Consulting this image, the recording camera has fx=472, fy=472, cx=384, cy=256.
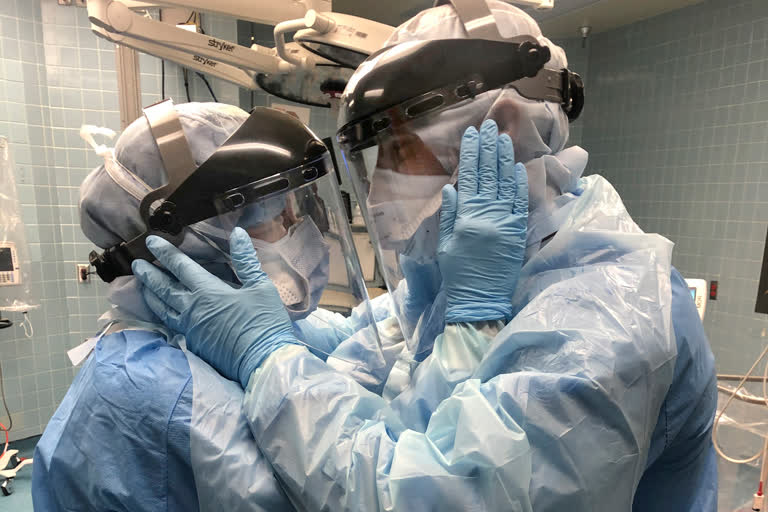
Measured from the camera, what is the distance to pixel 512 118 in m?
0.91

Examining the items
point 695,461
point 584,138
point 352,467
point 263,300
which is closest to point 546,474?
point 352,467

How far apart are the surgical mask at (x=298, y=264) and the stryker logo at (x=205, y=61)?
1.47 m

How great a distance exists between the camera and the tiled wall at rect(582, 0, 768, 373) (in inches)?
113

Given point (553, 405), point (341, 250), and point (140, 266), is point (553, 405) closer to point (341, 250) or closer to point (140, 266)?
point (341, 250)

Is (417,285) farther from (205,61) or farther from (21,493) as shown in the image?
(21,493)

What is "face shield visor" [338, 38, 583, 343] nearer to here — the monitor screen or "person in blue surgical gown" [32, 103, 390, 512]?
"person in blue surgical gown" [32, 103, 390, 512]

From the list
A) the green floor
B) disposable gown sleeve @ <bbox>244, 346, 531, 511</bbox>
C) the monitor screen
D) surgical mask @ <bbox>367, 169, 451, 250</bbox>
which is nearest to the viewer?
disposable gown sleeve @ <bbox>244, 346, 531, 511</bbox>

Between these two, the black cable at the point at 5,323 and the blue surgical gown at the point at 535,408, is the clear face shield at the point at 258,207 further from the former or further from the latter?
the black cable at the point at 5,323

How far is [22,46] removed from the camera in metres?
2.66

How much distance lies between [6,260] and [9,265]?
0.03 m

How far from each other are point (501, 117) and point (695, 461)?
2.44ft

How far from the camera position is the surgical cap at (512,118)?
91 cm

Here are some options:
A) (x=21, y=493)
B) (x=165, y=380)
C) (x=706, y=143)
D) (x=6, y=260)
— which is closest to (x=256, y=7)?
(x=165, y=380)

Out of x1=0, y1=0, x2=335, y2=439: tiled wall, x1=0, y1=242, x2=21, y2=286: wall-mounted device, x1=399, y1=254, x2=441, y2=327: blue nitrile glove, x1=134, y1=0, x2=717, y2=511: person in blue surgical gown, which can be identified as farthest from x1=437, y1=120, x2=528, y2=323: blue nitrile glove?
x1=0, y1=242, x2=21, y2=286: wall-mounted device
